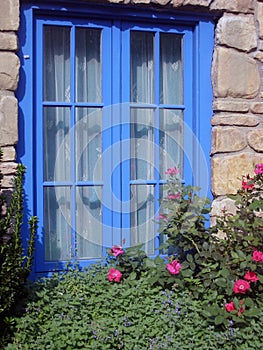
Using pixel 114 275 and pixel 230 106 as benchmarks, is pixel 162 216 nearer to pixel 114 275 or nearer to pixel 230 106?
pixel 114 275

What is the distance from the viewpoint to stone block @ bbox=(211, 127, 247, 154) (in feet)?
12.7

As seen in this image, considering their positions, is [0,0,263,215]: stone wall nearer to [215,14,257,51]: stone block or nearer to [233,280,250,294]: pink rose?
[215,14,257,51]: stone block

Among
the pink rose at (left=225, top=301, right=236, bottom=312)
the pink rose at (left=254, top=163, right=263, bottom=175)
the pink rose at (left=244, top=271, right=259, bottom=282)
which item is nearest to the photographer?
the pink rose at (left=225, top=301, right=236, bottom=312)

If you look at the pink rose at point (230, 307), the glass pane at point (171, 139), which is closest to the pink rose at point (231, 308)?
the pink rose at point (230, 307)

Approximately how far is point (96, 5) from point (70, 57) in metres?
0.40

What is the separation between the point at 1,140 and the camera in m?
3.50

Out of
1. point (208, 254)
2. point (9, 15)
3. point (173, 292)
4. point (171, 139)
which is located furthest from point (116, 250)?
point (9, 15)

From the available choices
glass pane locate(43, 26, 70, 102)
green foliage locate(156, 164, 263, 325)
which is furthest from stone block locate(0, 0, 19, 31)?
green foliage locate(156, 164, 263, 325)

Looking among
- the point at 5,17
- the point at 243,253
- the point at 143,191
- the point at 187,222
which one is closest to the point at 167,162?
the point at 143,191

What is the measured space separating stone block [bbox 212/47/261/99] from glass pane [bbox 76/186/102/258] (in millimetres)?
1152

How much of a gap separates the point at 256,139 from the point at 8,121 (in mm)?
1751

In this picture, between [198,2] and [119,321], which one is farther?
[198,2]

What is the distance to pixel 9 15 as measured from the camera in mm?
3514

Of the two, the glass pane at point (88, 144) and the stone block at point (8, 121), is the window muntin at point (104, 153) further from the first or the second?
the stone block at point (8, 121)
